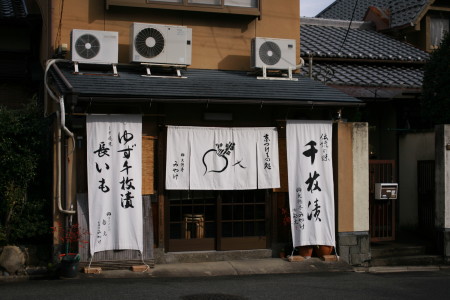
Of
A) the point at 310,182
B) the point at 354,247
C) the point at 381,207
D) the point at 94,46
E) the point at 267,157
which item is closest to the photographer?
the point at 94,46

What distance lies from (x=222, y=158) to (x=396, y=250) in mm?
5443

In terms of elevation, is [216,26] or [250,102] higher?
[216,26]

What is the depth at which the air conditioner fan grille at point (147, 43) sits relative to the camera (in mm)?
14422

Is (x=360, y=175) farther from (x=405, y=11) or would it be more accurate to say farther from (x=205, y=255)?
(x=405, y=11)

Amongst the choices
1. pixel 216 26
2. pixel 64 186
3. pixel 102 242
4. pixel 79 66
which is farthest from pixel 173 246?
pixel 216 26

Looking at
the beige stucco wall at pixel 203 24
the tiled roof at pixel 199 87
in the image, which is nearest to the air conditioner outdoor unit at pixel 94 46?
the tiled roof at pixel 199 87

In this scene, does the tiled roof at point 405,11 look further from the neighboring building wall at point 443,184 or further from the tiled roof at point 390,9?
the neighboring building wall at point 443,184

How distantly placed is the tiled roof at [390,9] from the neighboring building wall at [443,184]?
798 cm

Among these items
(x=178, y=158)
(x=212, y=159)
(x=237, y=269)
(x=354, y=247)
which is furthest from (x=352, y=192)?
(x=178, y=158)

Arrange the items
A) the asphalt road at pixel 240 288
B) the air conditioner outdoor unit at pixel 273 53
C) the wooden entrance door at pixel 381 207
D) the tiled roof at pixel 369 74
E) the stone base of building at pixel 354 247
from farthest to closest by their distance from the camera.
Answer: the tiled roof at pixel 369 74, the wooden entrance door at pixel 381 207, the air conditioner outdoor unit at pixel 273 53, the stone base of building at pixel 354 247, the asphalt road at pixel 240 288

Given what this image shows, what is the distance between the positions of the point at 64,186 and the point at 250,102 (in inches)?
184

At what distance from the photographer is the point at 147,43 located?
47.4ft

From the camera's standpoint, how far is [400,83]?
19109 millimetres

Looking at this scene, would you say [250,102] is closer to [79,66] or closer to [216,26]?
[216,26]
